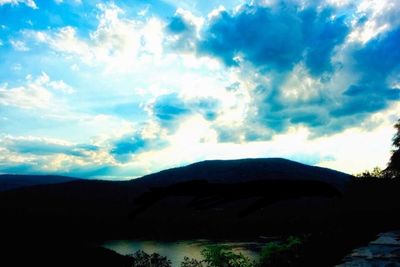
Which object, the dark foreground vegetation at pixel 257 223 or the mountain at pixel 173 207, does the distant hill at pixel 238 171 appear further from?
the dark foreground vegetation at pixel 257 223

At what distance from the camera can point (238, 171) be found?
164 meters

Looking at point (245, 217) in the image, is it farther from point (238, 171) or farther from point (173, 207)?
point (238, 171)

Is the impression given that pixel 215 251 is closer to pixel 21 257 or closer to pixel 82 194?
pixel 21 257

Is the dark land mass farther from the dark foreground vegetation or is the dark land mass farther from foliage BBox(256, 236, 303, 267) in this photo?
foliage BBox(256, 236, 303, 267)

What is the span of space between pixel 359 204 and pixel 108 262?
15.0 m

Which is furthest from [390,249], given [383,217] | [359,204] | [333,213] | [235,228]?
[235,228]

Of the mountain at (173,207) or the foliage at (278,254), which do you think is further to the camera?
the foliage at (278,254)

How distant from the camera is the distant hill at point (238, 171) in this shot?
151 m

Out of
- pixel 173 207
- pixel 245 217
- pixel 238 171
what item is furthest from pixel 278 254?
pixel 238 171

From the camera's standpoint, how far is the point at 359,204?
19.7 metres

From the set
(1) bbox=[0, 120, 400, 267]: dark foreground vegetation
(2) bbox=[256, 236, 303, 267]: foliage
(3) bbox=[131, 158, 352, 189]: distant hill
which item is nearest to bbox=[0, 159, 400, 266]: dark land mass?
(1) bbox=[0, 120, 400, 267]: dark foreground vegetation

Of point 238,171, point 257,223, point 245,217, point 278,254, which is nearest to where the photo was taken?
point 245,217

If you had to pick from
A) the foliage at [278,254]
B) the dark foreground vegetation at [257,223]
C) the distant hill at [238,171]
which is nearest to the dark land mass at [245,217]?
the dark foreground vegetation at [257,223]

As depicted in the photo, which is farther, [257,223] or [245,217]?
[257,223]
